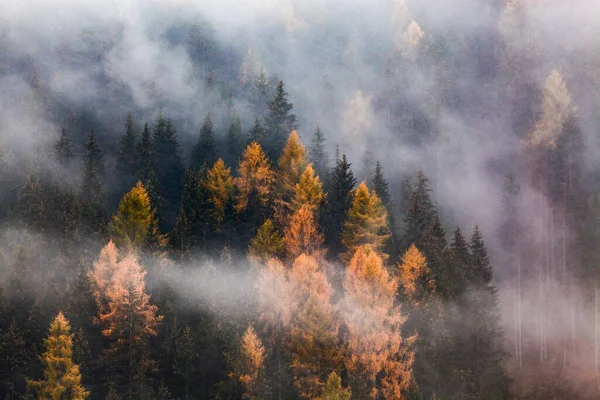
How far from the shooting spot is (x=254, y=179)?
61.3 metres

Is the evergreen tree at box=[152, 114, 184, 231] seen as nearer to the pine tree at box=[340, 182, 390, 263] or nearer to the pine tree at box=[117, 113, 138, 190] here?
the pine tree at box=[117, 113, 138, 190]

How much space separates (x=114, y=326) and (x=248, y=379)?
1059 centimetres

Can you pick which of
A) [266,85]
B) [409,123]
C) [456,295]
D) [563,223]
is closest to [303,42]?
[266,85]

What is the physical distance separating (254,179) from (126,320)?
20.9 metres

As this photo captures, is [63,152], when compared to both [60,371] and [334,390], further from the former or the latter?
[334,390]

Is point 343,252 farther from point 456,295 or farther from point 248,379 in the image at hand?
point 248,379

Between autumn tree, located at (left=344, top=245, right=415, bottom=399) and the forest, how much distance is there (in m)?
0.17

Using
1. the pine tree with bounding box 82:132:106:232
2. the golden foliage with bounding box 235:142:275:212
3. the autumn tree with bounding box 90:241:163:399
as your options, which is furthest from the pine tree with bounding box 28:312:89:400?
the golden foliage with bounding box 235:142:275:212

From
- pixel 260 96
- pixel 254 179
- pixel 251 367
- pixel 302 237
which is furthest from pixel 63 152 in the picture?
pixel 251 367

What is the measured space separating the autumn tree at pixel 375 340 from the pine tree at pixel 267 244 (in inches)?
353

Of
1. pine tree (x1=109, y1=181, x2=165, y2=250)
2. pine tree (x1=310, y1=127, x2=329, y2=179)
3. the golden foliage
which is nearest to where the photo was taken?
pine tree (x1=109, y1=181, x2=165, y2=250)

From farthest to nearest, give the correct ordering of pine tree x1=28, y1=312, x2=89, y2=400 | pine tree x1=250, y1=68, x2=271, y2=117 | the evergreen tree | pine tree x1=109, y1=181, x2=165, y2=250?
pine tree x1=250, y1=68, x2=271, y2=117 < the evergreen tree < pine tree x1=109, y1=181, x2=165, y2=250 < pine tree x1=28, y1=312, x2=89, y2=400

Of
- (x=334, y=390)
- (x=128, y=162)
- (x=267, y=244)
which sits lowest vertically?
(x=334, y=390)

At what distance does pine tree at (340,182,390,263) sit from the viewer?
5466 centimetres
